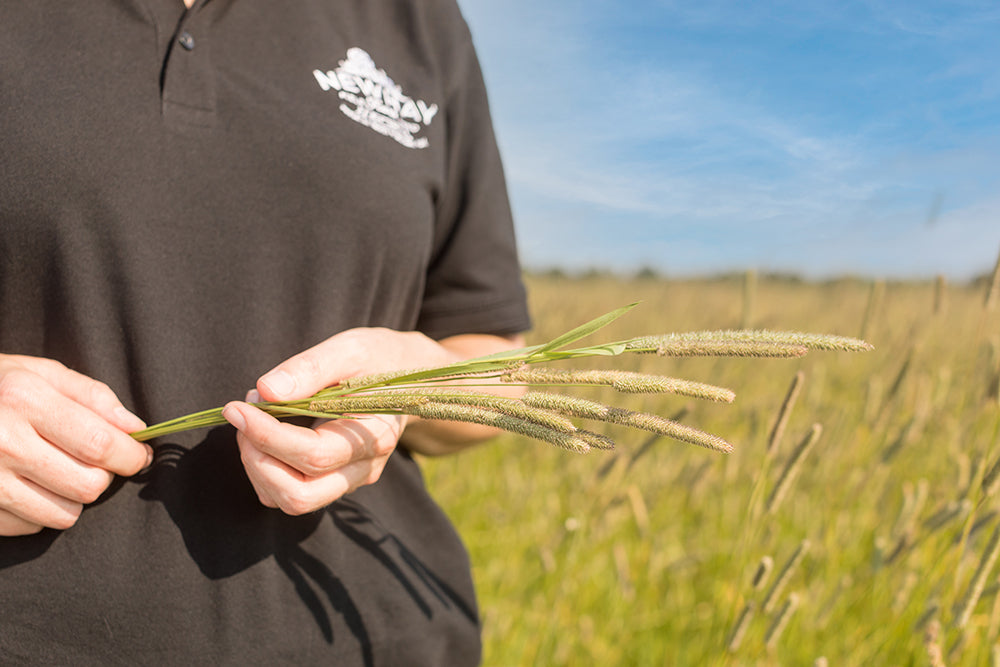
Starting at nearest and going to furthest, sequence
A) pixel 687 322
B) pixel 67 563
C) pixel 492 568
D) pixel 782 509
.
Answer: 1. pixel 67 563
2. pixel 492 568
3. pixel 782 509
4. pixel 687 322

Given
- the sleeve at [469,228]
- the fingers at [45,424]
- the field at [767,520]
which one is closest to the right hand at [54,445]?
the fingers at [45,424]

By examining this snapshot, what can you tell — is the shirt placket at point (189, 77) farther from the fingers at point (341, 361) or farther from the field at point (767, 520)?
the field at point (767, 520)

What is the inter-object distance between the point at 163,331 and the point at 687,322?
2782 millimetres

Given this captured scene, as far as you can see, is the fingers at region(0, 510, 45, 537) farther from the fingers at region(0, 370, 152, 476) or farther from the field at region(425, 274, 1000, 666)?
the field at region(425, 274, 1000, 666)

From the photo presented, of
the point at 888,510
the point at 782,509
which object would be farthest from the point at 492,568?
the point at 888,510

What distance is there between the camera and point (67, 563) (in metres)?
0.96

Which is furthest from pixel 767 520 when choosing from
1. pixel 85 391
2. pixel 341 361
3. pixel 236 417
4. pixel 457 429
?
pixel 85 391

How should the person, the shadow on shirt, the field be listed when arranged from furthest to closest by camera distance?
the field, the shadow on shirt, the person

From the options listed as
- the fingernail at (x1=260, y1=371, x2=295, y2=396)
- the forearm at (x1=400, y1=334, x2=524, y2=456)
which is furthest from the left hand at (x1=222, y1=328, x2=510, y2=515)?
the forearm at (x1=400, y1=334, x2=524, y2=456)

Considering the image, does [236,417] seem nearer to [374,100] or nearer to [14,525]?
[14,525]

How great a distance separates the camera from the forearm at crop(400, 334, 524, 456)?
1398mm

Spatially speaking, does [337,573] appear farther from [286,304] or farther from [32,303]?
[32,303]

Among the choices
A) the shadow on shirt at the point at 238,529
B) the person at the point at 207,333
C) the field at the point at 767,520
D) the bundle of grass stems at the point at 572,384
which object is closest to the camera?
the bundle of grass stems at the point at 572,384

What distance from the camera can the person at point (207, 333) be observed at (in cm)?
92
